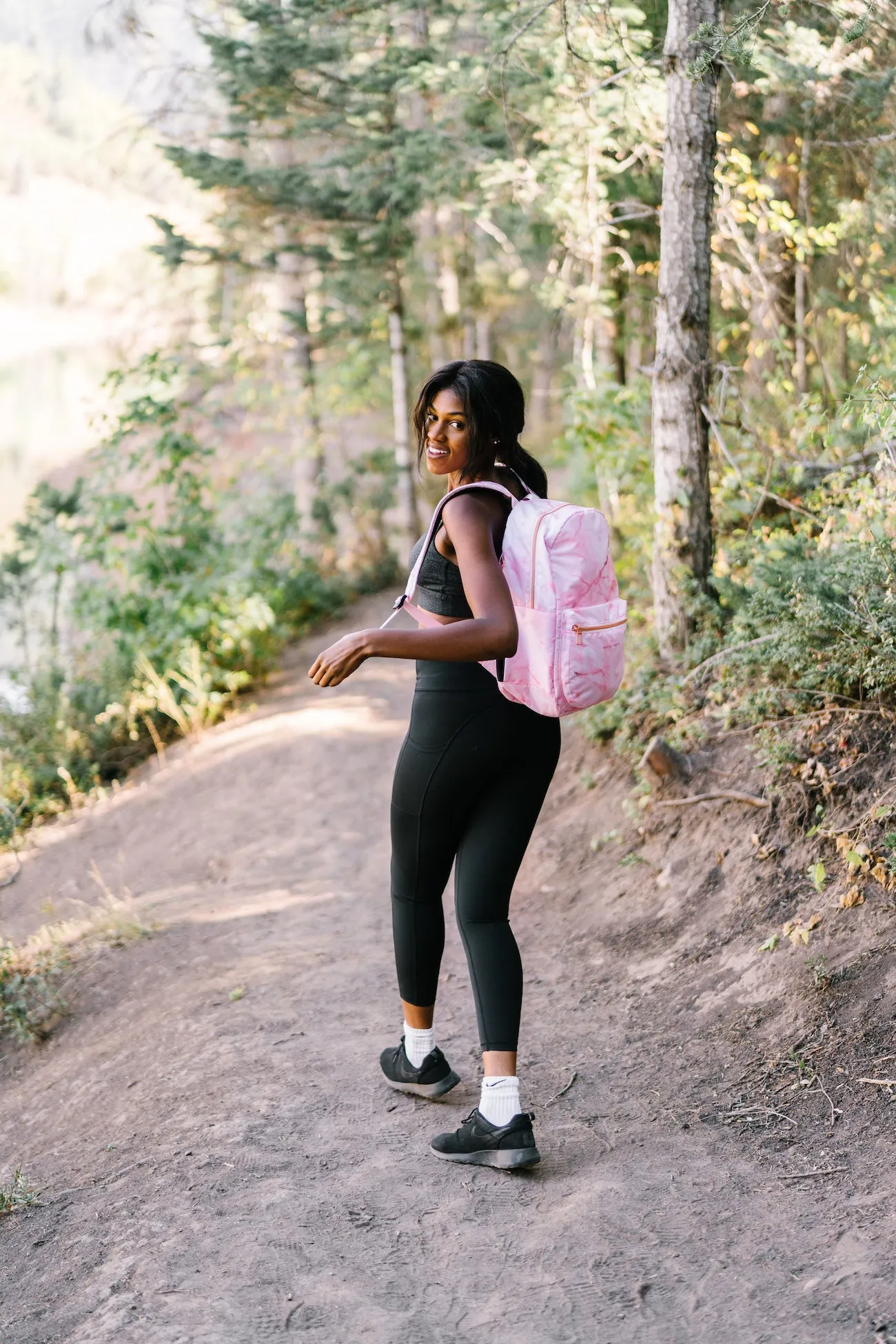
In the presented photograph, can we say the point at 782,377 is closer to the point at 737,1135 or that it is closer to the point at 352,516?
the point at 737,1135

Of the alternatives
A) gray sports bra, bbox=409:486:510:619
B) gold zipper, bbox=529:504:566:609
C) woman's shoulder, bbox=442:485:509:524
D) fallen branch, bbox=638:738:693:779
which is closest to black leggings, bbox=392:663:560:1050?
gray sports bra, bbox=409:486:510:619

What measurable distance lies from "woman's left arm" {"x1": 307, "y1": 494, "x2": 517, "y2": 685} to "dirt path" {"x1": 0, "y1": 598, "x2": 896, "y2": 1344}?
1.35m

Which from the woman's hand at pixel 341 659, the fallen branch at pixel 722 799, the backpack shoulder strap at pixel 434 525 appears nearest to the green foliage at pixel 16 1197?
the woman's hand at pixel 341 659

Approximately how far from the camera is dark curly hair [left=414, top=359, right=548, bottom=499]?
270 centimetres

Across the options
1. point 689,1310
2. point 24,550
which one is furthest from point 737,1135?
point 24,550

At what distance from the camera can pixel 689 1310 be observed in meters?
2.23

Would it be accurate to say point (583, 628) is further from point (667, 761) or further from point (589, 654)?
point (667, 761)

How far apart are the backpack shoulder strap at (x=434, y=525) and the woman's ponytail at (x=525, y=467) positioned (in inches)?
4.2

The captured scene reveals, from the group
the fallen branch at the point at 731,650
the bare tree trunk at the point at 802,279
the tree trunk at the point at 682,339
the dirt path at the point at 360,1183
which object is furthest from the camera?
the bare tree trunk at the point at 802,279

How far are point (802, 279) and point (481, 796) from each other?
17.7 ft

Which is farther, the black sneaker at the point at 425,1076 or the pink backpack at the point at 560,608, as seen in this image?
Answer: the black sneaker at the point at 425,1076

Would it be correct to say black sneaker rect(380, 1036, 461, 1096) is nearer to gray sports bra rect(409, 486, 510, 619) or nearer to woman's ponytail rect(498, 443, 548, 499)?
gray sports bra rect(409, 486, 510, 619)

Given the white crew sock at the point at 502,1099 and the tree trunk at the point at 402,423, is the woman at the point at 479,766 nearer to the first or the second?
the white crew sock at the point at 502,1099

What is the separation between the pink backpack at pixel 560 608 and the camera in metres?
→ 2.56
